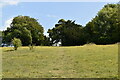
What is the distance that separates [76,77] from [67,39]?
37.0m

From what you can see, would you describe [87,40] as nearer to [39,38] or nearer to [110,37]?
[110,37]

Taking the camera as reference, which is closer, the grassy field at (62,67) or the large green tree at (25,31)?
the grassy field at (62,67)

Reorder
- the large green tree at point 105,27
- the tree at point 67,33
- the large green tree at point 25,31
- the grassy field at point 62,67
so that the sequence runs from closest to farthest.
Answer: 1. the grassy field at point 62,67
2. the large green tree at point 105,27
3. the tree at point 67,33
4. the large green tree at point 25,31

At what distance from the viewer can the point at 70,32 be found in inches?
1774

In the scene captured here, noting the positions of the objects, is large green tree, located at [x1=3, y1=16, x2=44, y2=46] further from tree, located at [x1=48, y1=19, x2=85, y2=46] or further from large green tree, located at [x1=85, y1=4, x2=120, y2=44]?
large green tree, located at [x1=85, y1=4, x2=120, y2=44]

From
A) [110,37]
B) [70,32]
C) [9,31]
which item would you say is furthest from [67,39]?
[9,31]

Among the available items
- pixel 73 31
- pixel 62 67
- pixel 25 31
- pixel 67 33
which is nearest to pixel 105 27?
pixel 73 31

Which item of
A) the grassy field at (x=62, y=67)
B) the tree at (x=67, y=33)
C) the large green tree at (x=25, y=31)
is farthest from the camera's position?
the large green tree at (x=25, y=31)

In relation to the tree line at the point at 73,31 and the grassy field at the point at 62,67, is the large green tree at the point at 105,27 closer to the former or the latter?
the tree line at the point at 73,31

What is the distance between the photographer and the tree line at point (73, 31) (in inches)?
1695

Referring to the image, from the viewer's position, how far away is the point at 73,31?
44844 mm

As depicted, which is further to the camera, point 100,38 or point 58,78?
point 100,38

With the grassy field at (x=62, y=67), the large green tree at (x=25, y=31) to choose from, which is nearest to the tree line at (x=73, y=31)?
the large green tree at (x=25, y=31)

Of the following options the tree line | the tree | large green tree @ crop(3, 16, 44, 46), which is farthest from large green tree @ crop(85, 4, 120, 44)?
large green tree @ crop(3, 16, 44, 46)
